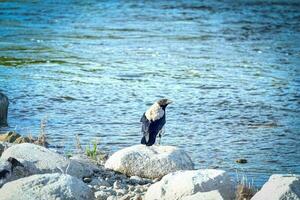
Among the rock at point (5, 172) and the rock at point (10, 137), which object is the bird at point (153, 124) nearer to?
the rock at point (10, 137)

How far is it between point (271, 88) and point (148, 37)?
25.6ft

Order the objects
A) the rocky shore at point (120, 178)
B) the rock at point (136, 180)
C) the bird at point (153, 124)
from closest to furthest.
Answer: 1. the rocky shore at point (120, 178)
2. the rock at point (136, 180)
3. the bird at point (153, 124)

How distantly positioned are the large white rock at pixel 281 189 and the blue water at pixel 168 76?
2137 mm

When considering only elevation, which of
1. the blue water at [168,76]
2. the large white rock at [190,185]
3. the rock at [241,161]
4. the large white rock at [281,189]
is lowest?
the rock at [241,161]

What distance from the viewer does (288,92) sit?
54.0ft

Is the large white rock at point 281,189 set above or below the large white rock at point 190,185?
above

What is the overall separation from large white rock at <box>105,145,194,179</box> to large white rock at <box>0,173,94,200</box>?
6.08 ft

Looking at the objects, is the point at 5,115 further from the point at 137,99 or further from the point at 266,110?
the point at 266,110

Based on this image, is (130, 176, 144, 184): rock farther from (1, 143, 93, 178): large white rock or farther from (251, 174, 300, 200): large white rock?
(251, 174, 300, 200): large white rock

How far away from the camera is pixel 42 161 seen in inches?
368

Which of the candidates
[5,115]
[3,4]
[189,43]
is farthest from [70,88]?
[3,4]

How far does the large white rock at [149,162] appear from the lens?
10.0 metres

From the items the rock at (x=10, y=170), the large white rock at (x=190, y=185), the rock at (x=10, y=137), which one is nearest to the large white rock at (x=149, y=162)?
the large white rock at (x=190, y=185)

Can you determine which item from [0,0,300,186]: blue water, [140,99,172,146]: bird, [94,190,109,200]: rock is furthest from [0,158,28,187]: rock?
[0,0,300,186]: blue water
